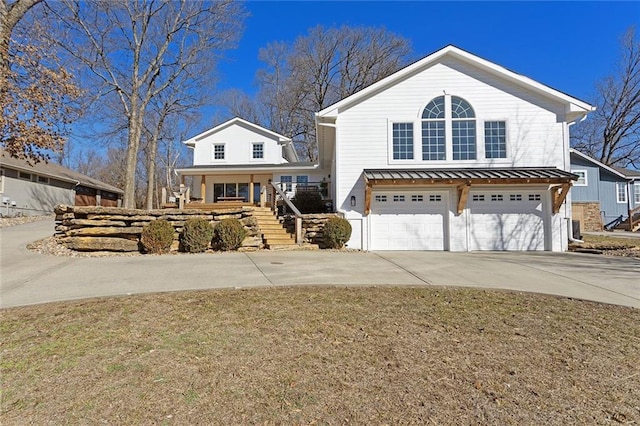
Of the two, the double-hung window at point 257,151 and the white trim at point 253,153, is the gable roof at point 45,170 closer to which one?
the white trim at point 253,153

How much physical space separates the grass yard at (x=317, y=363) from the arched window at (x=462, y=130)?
8.54 meters

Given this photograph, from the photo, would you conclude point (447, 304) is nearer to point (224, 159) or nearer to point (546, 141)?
point (546, 141)

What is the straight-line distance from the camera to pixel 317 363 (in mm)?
2943

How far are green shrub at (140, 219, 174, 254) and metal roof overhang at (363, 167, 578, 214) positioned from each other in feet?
20.9

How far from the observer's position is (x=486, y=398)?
2.46 m

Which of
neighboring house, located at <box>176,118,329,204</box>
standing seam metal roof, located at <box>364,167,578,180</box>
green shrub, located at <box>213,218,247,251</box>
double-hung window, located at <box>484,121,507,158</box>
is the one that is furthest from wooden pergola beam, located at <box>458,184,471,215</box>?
neighboring house, located at <box>176,118,329,204</box>

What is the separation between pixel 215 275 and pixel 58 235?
677 cm

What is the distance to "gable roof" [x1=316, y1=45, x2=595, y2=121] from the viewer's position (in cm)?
1188

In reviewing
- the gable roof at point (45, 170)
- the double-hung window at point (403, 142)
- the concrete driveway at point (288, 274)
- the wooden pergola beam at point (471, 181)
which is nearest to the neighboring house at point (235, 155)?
the gable roof at point (45, 170)

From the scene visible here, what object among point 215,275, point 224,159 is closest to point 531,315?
point 215,275

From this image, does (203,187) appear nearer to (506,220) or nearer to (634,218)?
(506,220)

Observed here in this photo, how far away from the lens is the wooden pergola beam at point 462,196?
1144 centimetres

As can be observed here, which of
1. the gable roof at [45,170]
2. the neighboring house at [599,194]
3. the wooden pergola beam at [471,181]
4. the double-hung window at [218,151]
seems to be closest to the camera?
the wooden pergola beam at [471,181]

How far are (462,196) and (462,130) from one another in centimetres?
254
